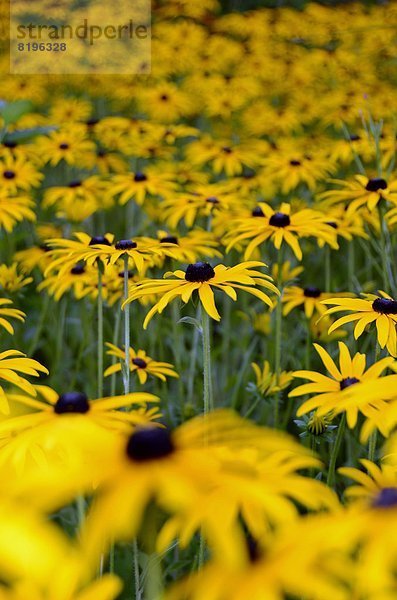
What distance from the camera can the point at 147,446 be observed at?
663 millimetres

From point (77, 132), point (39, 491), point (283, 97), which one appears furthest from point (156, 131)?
point (39, 491)

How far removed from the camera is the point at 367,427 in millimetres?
821

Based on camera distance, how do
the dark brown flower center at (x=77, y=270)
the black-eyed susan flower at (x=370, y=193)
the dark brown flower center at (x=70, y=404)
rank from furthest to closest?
the dark brown flower center at (x=77, y=270), the black-eyed susan flower at (x=370, y=193), the dark brown flower center at (x=70, y=404)

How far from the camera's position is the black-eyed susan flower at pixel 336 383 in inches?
37.7

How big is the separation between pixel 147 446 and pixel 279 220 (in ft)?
3.67

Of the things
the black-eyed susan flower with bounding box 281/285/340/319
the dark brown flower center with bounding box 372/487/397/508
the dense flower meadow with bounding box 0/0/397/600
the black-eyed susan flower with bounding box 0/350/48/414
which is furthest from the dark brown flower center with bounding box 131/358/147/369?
the dark brown flower center with bounding box 372/487/397/508

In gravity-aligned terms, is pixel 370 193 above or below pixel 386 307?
above

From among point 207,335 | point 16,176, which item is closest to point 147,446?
point 207,335

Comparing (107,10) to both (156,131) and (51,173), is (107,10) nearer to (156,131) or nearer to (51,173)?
(51,173)

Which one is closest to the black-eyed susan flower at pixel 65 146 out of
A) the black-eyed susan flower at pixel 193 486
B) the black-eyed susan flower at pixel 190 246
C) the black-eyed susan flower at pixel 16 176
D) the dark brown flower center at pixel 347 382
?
the black-eyed susan flower at pixel 16 176

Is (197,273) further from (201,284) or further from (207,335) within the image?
(207,335)

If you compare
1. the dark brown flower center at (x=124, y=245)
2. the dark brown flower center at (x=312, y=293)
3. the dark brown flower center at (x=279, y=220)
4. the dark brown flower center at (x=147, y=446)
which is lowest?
the dark brown flower center at (x=312, y=293)

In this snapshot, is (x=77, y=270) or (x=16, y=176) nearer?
(x=77, y=270)

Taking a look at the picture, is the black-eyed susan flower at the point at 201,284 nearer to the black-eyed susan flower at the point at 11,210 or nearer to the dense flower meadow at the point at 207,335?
the dense flower meadow at the point at 207,335
